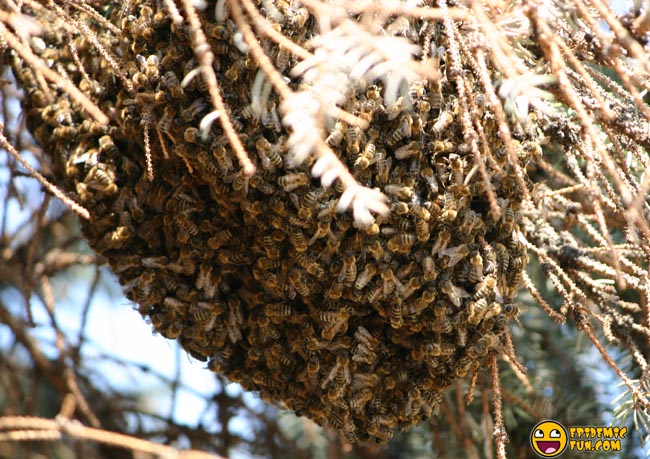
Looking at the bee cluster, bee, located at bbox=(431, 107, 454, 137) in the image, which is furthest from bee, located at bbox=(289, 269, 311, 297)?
bee, located at bbox=(431, 107, 454, 137)

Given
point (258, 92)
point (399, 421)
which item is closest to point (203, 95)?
point (258, 92)

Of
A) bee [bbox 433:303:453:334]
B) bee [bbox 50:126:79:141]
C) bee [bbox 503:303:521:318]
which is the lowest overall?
bee [bbox 433:303:453:334]

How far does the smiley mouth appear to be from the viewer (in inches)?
114

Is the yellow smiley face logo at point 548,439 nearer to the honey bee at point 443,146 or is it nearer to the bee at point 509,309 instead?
the bee at point 509,309

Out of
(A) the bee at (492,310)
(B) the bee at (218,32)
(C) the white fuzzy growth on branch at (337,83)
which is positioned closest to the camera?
(C) the white fuzzy growth on branch at (337,83)

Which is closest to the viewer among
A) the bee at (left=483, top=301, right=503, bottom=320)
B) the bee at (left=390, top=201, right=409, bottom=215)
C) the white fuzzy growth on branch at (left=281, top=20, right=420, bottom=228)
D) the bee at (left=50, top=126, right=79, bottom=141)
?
the white fuzzy growth on branch at (left=281, top=20, right=420, bottom=228)

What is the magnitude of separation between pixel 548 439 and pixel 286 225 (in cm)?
146

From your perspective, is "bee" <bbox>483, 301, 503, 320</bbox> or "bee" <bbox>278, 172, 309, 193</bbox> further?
"bee" <bbox>483, 301, 503, 320</bbox>

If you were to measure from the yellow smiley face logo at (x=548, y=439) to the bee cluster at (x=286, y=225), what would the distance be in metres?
0.79

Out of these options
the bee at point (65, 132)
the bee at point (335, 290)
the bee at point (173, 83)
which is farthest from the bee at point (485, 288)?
the bee at point (65, 132)

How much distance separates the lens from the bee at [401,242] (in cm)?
203

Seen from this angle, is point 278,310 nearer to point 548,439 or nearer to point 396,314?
point 396,314

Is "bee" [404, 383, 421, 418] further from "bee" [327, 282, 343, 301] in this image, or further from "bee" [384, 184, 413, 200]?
"bee" [384, 184, 413, 200]

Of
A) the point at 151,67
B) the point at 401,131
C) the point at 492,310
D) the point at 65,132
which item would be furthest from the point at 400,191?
the point at 65,132
